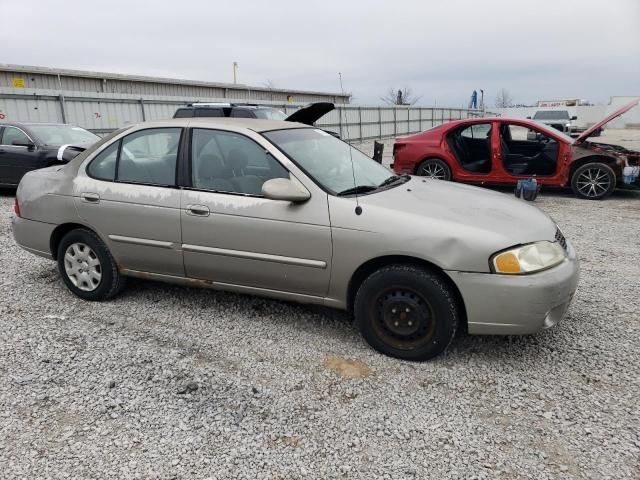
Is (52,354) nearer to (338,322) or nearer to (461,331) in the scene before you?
(338,322)

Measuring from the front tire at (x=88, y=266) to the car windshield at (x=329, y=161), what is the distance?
1722mm

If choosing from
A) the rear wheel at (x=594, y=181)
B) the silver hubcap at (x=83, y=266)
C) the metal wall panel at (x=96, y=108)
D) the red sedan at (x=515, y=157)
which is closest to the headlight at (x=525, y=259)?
the silver hubcap at (x=83, y=266)

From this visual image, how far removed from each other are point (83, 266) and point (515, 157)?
26.0ft

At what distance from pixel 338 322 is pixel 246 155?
57.4 inches

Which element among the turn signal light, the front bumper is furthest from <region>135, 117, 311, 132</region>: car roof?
the turn signal light

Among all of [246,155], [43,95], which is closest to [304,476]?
[246,155]

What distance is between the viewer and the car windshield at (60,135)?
9.51m

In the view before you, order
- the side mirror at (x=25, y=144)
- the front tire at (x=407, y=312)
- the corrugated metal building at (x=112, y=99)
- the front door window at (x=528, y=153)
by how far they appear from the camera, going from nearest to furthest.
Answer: the front tire at (x=407, y=312) < the front door window at (x=528, y=153) < the side mirror at (x=25, y=144) < the corrugated metal building at (x=112, y=99)

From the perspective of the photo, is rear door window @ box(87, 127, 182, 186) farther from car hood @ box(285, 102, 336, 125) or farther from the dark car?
the dark car

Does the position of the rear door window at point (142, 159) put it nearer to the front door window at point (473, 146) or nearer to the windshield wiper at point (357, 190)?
the windshield wiper at point (357, 190)

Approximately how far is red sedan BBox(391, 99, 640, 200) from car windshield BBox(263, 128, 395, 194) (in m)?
5.52

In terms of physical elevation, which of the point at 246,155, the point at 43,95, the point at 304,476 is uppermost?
the point at 43,95

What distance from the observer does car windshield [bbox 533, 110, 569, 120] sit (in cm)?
2743

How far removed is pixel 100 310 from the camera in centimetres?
409
